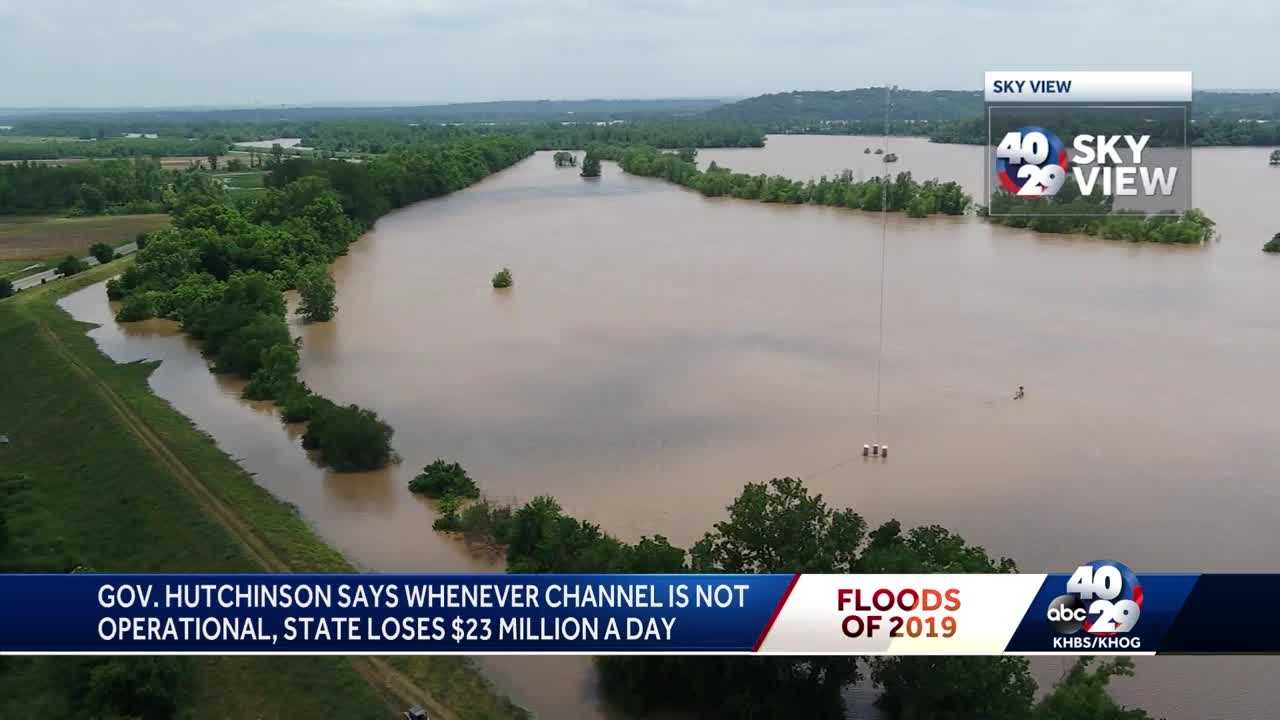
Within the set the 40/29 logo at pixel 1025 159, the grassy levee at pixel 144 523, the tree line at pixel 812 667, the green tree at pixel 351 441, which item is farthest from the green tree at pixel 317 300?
the 40/29 logo at pixel 1025 159

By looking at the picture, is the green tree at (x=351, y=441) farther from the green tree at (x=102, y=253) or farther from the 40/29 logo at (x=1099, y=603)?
the green tree at (x=102, y=253)

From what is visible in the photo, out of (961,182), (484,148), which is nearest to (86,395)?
(961,182)

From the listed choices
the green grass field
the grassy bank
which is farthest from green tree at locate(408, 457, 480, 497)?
the green grass field

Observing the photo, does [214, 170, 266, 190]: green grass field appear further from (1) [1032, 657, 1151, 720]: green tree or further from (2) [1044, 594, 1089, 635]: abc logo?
(2) [1044, 594, 1089, 635]: abc logo

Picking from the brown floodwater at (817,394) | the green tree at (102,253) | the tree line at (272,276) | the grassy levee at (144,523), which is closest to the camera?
the grassy levee at (144,523)

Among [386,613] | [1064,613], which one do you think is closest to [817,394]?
[1064,613]

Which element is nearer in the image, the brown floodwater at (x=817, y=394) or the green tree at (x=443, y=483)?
the brown floodwater at (x=817, y=394)
